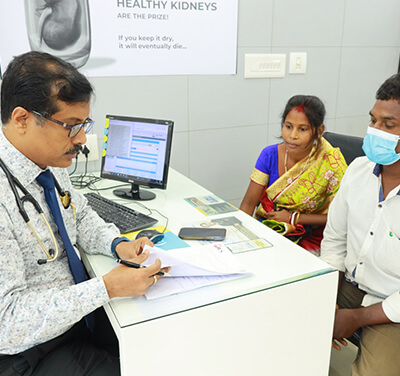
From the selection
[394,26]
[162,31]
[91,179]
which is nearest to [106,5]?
[162,31]

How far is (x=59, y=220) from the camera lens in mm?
1092

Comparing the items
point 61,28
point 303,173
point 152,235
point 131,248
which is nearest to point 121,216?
point 152,235

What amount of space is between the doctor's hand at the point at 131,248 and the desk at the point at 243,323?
60mm

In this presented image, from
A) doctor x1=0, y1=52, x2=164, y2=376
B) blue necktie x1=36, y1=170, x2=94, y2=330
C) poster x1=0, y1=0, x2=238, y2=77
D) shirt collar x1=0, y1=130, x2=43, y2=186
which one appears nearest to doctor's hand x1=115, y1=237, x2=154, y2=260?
doctor x1=0, y1=52, x2=164, y2=376

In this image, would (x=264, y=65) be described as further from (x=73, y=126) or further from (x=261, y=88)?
(x=73, y=126)

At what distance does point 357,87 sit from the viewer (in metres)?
2.83

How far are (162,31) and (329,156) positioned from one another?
1.14 meters

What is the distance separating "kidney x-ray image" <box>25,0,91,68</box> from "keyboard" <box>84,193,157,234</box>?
0.82 metres

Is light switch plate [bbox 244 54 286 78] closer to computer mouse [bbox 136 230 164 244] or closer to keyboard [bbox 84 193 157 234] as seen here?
keyboard [bbox 84 193 157 234]

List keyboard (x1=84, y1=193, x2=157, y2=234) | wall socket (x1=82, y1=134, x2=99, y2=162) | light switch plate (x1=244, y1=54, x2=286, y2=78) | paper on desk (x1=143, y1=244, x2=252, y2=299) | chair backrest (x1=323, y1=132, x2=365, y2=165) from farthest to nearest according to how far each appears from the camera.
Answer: light switch plate (x1=244, y1=54, x2=286, y2=78) < wall socket (x1=82, y1=134, x2=99, y2=162) < chair backrest (x1=323, y1=132, x2=365, y2=165) < keyboard (x1=84, y1=193, x2=157, y2=234) < paper on desk (x1=143, y1=244, x2=252, y2=299)

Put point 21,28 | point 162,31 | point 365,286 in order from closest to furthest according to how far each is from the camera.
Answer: point 365,286, point 21,28, point 162,31

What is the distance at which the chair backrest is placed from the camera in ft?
6.48

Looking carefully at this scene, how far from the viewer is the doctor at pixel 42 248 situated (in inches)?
35.4

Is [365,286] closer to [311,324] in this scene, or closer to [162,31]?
[311,324]
